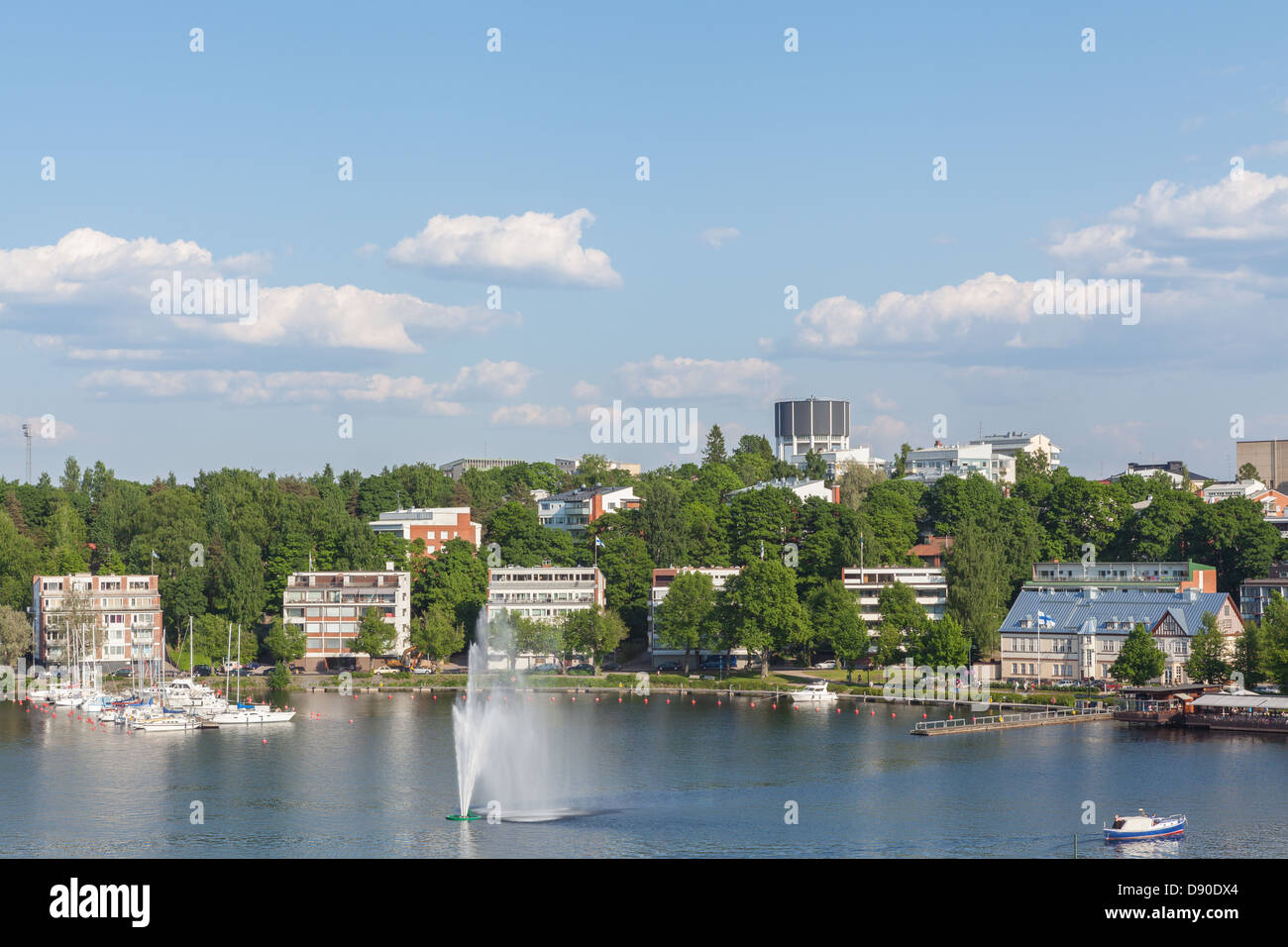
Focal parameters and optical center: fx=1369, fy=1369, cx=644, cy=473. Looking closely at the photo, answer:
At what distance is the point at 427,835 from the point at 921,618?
180 feet

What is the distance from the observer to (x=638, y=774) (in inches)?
2238

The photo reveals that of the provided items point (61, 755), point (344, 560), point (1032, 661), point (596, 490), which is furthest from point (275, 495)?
point (1032, 661)

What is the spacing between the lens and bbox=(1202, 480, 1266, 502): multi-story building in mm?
137375

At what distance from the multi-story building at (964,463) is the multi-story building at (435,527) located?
62268 millimetres

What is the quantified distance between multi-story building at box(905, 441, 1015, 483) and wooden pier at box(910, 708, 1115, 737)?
85431 millimetres

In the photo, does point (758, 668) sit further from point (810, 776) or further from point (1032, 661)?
point (810, 776)

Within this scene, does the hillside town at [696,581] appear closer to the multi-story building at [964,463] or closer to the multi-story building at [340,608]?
the multi-story building at [340,608]

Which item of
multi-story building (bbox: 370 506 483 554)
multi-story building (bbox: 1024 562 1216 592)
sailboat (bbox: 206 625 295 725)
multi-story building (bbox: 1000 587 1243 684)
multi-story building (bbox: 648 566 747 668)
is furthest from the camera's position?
multi-story building (bbox: 370 506 483 554)

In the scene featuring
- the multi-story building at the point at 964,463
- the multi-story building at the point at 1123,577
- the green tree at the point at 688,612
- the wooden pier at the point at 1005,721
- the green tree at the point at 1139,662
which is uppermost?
the multi-story building at the point at 964,463

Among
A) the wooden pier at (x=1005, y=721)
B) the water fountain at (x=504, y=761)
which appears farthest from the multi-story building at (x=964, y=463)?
the water fountain at (x=504, y=761)

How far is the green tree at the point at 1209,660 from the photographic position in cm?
7994

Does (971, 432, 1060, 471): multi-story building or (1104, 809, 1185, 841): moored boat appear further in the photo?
(971, 432, 1060, 471): multi-story building

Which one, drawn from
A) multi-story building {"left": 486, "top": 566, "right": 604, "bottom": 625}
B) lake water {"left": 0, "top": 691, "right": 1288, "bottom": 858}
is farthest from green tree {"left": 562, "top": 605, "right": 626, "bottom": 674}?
lake water {"left": 0, "top": 691, "right": 1288, "bottom": 858}

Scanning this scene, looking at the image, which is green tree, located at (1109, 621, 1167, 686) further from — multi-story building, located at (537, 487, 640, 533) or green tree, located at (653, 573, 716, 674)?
multi-story building, located at (537, 487, 640, 533)
